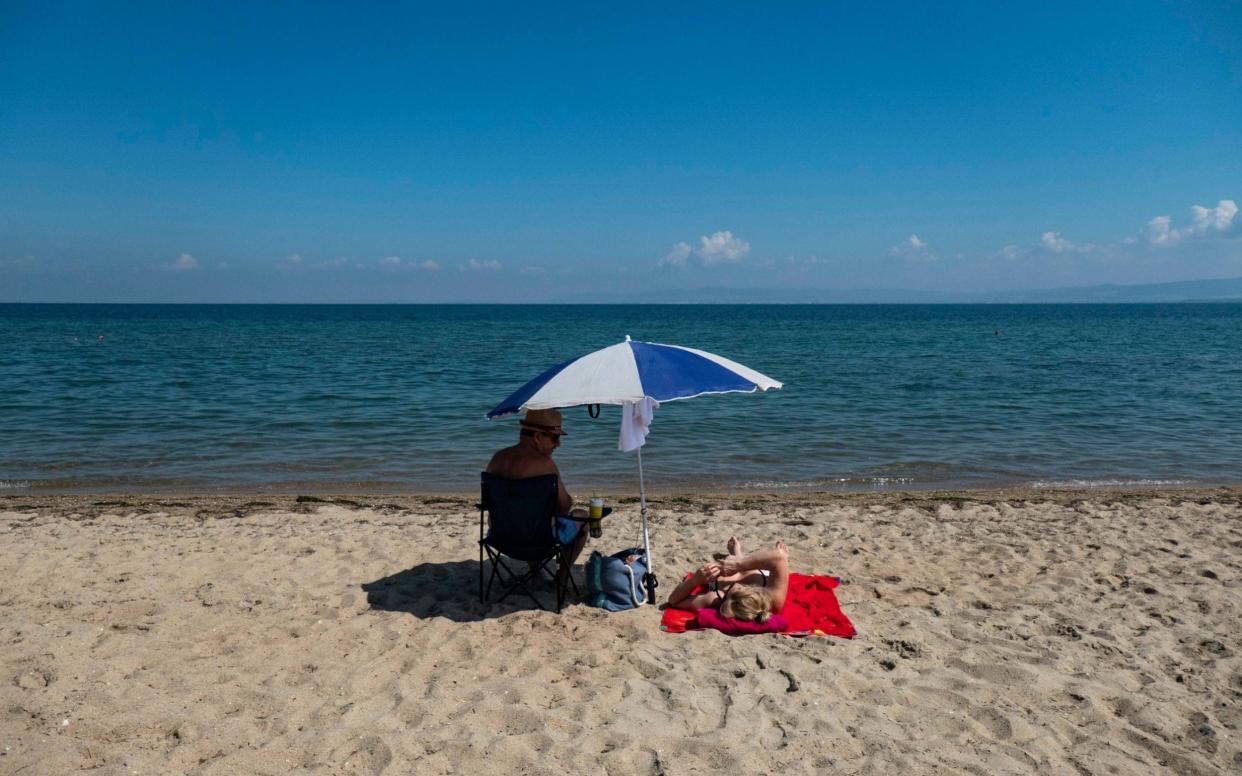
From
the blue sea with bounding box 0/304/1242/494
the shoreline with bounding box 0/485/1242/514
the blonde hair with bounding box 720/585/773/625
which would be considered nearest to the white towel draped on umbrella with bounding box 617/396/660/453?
the blonde hair with bounding box 720/585/773/625

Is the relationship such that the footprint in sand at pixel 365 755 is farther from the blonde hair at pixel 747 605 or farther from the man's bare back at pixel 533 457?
the blonde hair at pixel 747 605

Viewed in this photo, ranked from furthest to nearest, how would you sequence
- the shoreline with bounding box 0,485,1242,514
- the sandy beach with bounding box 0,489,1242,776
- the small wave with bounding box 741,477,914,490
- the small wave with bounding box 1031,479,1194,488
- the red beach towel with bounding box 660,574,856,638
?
1. the small wave with bounding box 741,477,914,490
2. the small wave with bounding box 1031,479,1194,488
3. the shoreline with bounding box 0,485,1242,514
4. the red beach towel with bounding box 660,574,856,638
5. the sandy beach with bounding box 0,489,1242,776

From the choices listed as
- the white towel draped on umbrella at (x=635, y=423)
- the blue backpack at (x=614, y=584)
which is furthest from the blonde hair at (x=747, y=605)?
the white towel draped on umbrella at (x=635, y=423)

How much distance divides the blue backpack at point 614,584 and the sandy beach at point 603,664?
164 millimetres

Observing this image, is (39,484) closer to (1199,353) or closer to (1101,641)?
(1101,641)

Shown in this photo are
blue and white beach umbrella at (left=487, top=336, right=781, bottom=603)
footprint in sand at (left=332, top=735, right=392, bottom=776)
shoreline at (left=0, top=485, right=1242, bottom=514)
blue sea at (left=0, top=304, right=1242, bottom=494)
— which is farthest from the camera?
blue sea at (left=0, top=304, right=1242, bottom=494)

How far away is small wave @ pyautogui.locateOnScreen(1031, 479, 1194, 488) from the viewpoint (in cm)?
1074

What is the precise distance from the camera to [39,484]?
35.9 feet

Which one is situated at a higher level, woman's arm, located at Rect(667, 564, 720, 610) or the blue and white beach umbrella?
the blue and white beach umbrella

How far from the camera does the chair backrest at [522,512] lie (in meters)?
5.39

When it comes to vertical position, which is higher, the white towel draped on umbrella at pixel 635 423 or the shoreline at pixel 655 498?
the white towel draped on umbrella at pixel 635 423

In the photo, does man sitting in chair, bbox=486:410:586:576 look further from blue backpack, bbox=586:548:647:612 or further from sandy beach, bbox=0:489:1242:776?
sandy beach, bbox=0:489:1242:776

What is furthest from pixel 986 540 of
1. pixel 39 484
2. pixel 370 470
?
pixel 39 484

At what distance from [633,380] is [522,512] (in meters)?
1.29
